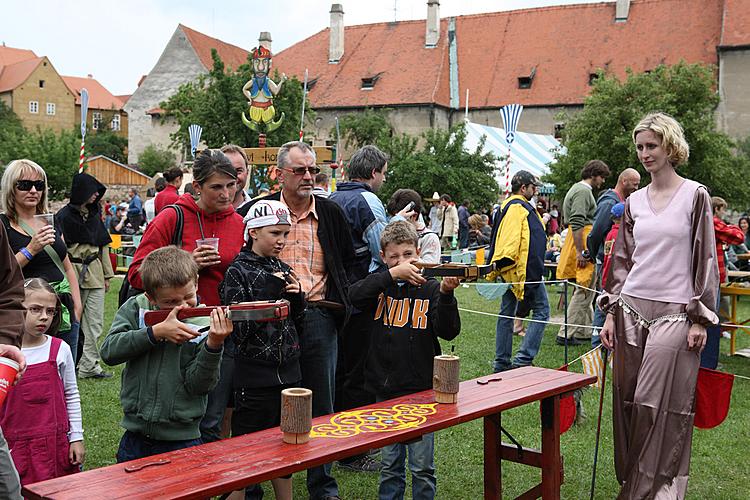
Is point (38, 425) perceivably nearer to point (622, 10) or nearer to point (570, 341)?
point (570, 341)

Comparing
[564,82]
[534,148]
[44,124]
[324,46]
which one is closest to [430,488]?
[534,148]

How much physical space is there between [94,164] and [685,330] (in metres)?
49.0

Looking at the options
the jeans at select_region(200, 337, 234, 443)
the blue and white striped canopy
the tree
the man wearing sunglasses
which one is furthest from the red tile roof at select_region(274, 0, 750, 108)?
the jeans at select_region(200, 337, 234, 443)

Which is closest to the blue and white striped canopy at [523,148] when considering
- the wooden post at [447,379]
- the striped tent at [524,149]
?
the striped tent at [524,149]

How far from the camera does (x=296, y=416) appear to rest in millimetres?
2871

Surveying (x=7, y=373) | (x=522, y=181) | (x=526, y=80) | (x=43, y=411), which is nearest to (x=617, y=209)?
(x=522, y=181)

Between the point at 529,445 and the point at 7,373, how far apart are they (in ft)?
13.1

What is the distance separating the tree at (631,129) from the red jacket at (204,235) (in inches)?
909

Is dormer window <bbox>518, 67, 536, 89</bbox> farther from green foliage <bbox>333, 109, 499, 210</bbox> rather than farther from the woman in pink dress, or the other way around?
the woman in pink dress

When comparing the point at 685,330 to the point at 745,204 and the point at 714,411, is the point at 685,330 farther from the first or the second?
the point at 745,204

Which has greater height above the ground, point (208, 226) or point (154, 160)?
point (154, 160)

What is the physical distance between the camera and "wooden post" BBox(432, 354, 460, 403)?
3527 millimetres

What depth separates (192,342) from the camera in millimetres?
3414

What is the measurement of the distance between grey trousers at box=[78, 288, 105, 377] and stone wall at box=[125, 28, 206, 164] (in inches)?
1888
